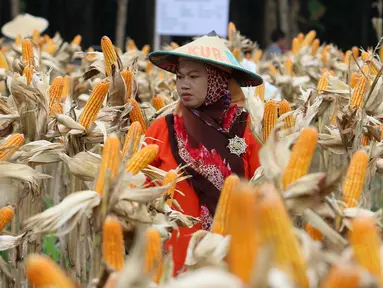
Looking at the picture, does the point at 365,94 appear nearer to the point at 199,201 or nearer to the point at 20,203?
the point at 199,201

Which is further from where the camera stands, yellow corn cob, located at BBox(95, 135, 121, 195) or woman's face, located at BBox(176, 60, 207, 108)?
woman's face, located at BBox(176, 60, 207, 108)

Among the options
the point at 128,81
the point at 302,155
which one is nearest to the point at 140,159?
the point at 302,155

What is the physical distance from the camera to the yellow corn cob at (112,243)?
211 centimetres

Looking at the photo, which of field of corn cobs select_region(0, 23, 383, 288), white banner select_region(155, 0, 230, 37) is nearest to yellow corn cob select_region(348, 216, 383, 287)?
field of corn cobs select_region(0, 23, 383, 288)

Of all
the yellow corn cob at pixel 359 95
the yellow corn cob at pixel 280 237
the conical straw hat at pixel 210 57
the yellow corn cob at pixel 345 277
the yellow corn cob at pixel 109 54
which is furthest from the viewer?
the yellow corn cob at pixel 109 54

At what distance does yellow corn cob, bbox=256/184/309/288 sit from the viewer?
1702 mm

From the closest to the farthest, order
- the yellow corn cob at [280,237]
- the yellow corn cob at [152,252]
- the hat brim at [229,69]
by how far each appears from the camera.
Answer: the yellow corn cob at [280,237] → the yellow corn cob at [152,252] → the hat brim at [229,69]

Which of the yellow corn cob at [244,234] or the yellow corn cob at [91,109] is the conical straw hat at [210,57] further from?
the yellow corn cob at [244,234]

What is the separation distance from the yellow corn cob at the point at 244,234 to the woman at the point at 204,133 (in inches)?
75.6

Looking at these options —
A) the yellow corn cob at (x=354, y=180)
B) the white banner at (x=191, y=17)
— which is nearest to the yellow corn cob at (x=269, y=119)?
the yellow corn cob at (x=354, y=180)

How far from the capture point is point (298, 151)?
2.38m

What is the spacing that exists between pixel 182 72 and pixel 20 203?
0.95 metres

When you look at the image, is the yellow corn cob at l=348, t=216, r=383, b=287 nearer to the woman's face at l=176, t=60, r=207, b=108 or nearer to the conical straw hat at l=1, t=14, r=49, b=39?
the woman's face at l=176, t=60, r=207, b=108

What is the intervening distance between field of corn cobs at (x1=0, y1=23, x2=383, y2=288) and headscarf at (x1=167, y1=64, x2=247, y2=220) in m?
0.21
